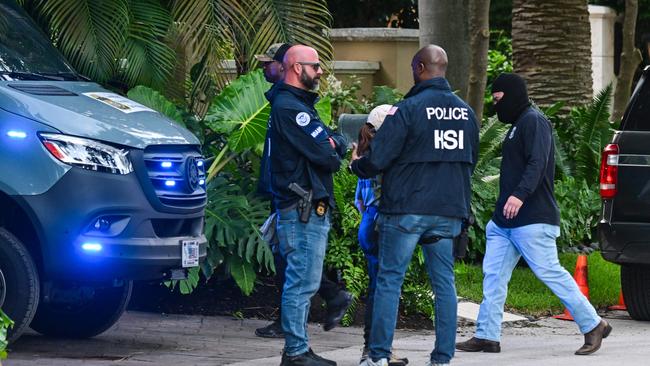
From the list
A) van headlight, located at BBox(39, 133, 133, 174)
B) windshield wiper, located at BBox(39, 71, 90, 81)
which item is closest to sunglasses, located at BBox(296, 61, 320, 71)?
van headlight, located at BBox(39, 133, 133, 174)

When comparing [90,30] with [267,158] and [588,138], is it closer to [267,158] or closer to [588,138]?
[267,158]

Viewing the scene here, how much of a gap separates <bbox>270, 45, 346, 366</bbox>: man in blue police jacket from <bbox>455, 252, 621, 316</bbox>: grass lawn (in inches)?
128

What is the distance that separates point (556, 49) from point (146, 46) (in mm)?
6856

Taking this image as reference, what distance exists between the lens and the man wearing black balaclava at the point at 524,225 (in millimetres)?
8852

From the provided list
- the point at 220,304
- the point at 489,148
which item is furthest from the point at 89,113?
the point at 489,148

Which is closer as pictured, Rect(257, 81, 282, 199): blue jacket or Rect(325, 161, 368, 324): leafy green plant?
Rect(257, 81, 282, 199): blue jacket

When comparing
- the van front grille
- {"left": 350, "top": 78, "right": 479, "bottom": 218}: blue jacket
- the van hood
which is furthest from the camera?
the van front grille

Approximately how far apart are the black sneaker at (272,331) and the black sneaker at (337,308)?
38cm

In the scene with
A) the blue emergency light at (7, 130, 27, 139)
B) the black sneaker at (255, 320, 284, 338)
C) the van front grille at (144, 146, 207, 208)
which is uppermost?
the blue emergency light at (7, 130, 27, 139)

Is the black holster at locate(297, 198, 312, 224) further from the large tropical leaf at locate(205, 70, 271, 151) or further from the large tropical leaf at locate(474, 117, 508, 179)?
the large tropical leaf at locate(474, 117, 508, 179)

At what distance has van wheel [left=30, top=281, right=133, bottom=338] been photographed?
9.01m

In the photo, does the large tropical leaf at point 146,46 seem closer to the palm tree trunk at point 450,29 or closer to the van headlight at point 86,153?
the palm tree trunk at point 450,29

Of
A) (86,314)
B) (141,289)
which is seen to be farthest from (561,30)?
(86,314)

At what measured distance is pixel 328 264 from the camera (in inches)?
411
